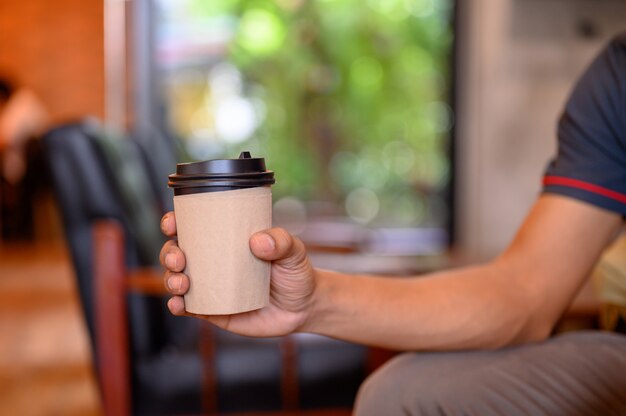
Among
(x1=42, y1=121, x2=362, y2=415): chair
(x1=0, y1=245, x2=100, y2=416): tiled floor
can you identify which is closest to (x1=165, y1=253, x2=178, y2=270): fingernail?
(x1=42, y1=121, x2=362, y2=415): chair

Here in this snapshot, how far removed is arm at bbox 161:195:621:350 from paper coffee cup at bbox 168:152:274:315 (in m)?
0.06

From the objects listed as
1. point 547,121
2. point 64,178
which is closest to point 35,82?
point 547,121

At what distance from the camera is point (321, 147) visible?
5.95m

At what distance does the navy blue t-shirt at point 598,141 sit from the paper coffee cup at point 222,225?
1.83 ft

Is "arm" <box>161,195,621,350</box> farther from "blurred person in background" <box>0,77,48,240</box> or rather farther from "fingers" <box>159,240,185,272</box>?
"blurred person in background" <box>0,77,48,240</box>

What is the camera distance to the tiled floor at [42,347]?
3.05m

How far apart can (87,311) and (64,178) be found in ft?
1.13

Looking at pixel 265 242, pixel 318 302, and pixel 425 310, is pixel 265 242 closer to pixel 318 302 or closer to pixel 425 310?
pixel 318 302

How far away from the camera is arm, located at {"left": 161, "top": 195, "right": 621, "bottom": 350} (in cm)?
95

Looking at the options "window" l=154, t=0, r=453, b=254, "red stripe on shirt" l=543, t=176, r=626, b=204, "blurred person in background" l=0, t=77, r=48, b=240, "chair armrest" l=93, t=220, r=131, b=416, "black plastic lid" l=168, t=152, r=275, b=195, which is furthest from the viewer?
"blurred person in background" l=0, t=77, r=48, b=240

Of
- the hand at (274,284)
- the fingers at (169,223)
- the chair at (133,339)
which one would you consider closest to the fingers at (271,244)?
the hand at (274,284)

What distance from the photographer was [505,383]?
1026 millimetres

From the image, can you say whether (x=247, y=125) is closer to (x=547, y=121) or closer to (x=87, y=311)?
(x=547, y=121)

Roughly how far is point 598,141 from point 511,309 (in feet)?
0.93
